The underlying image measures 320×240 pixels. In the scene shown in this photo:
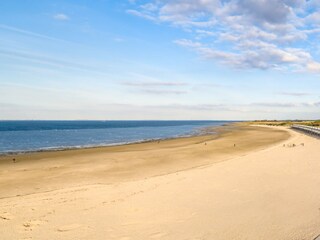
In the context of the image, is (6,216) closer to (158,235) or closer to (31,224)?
(31,224)

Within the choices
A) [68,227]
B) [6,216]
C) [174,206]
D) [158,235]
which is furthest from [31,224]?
[174,206]

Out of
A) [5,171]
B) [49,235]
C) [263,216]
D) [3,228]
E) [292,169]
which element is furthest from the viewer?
[5,171]

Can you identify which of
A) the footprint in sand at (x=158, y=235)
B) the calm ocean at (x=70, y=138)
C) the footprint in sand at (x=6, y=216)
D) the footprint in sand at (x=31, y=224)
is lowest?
the calm ocean at (x=70, y=138)

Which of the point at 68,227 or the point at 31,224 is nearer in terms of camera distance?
the point at 68,227

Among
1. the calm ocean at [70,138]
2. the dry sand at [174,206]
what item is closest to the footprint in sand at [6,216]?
the dry sand at [174,206]

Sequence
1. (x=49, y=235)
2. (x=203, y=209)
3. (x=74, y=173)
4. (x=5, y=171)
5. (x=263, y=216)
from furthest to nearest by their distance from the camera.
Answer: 1. (x=5, y=171)
2. (x=74, y=173)
3. (x=203, y=209)
4. (x=263, y=216)
5. (x=49, y=235)

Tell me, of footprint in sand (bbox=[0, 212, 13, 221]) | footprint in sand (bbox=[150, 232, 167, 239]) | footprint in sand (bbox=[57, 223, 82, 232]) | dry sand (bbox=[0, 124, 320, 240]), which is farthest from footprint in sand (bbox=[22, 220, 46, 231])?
footprint in sand (bbox=[150, 232, 167, 239])

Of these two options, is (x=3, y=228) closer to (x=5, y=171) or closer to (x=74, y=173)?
(x=74, y=173)

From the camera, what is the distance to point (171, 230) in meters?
8.15

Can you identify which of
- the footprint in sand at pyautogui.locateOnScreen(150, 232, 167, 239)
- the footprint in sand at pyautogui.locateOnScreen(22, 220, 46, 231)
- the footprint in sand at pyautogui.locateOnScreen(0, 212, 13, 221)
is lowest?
the footprint in sand at pyautogui.locateOnScreen(0, 212, 13, 221)

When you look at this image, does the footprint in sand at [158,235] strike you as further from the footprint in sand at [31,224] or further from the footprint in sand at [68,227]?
the footprint in sand at [31,224]

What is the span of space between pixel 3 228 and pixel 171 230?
436 centimetres

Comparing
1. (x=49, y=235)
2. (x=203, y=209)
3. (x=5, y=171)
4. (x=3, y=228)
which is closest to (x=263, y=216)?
(x=203, y=209)

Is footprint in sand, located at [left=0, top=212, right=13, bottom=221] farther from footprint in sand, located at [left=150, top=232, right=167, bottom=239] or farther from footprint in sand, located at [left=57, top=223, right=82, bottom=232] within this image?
footprint in sand, located at [left=150, top=232, right=167, bottom=239]
